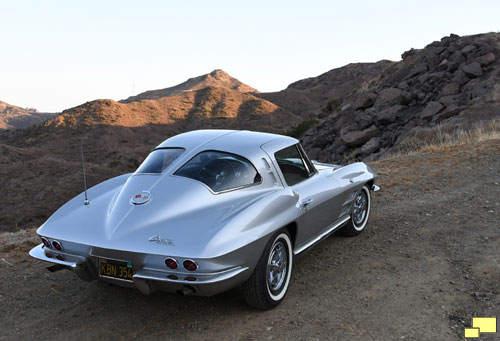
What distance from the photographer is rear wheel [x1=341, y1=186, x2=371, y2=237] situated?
5.60 m

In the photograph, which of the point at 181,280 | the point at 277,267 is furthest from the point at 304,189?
the point at 181,280

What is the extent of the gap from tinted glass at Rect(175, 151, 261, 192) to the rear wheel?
199 cm

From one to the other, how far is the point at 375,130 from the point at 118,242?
17.5m

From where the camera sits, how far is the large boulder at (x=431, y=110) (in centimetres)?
1898

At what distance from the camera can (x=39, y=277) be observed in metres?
4.90

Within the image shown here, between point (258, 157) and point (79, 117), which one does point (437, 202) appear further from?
point (79, 117)

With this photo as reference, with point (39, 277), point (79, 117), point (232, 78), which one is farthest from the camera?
point (232, 78)

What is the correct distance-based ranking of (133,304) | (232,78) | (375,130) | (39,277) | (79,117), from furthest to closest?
(232,78) < (79,117) < (375,130) < (39,277) < (133,304)

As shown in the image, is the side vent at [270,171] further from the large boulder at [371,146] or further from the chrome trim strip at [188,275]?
the large boulder at [371,146]

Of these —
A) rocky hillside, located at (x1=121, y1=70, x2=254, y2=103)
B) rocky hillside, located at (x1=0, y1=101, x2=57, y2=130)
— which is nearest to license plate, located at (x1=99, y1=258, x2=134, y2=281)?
rocky hillside, located at (x1=121, y1=70, x2=254, y2=103)

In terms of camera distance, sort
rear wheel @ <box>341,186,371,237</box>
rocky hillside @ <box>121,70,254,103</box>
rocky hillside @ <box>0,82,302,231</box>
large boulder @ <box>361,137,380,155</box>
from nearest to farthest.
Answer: rear wheel @ <box>341,186,371,237</box> < large boulder @ <box>361,137,380,155</box> < rocky hillside @ <box>0,82,302,231</box> < rocky hillside @ <box>121,70,254,103</box>

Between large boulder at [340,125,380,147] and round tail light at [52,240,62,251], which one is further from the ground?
round tail light at [52,240,62,251]

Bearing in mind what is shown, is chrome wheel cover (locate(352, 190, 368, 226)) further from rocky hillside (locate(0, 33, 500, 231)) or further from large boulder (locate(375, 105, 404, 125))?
large boulder (locate(375, 105, 404, 125))

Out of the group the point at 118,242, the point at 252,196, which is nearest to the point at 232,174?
the point at 252,196
